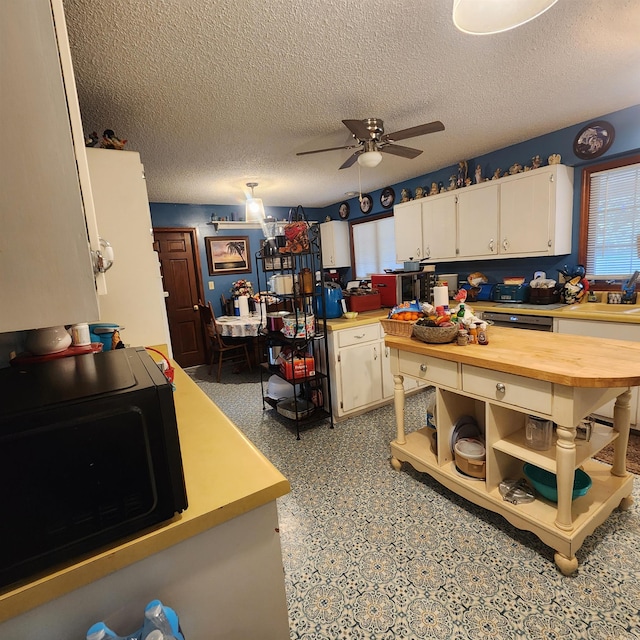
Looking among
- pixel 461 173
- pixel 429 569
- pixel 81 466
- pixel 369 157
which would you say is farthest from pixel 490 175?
pixel 81 466

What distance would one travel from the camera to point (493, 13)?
3.68 ft

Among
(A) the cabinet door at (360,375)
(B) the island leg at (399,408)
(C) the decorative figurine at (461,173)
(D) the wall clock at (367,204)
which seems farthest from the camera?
(D) the wall clock at (367,204)

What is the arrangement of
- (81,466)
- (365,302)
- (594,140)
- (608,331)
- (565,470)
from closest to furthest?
(81,466) < (565,470) < (608,331) < (594,140) < (365,302)

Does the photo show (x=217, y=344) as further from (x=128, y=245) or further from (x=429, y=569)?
(x=429, y=569)

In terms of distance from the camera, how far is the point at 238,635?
0.81m

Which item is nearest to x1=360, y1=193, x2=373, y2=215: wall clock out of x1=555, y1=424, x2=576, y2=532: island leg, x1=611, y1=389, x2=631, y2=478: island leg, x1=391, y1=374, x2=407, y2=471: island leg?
x1=391, y1=374, x2=407, y2=471: island leg

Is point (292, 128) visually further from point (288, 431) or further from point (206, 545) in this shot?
point (206, 545)

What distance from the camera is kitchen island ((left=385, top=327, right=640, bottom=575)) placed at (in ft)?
4.36

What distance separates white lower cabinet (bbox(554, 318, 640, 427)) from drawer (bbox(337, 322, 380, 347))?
1.43m

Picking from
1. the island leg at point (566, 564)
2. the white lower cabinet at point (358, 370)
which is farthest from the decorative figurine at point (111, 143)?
the island leg at point (566, 564)

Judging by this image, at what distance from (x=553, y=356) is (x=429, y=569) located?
3.55ft

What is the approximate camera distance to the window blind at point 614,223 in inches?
108

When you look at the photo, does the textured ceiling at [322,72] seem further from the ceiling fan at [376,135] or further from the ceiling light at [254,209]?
the ceiling light at [254,209]

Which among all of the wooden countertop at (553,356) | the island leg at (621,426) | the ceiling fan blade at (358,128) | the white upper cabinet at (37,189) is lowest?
the island leg at (621,426)
